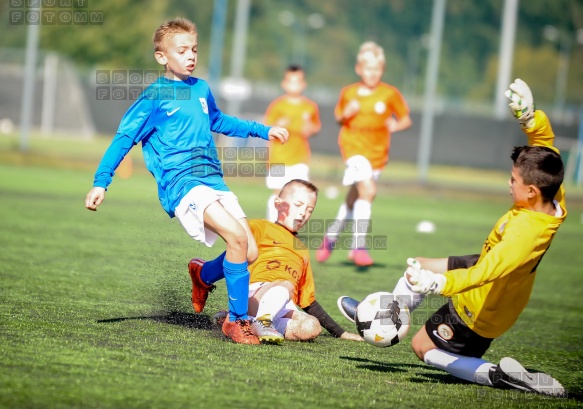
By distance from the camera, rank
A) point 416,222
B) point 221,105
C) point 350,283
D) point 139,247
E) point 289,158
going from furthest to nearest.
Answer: point 221,105 < point 416,222 < point 289,158 < point 139,247 < point 350,283

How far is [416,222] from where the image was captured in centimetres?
1560

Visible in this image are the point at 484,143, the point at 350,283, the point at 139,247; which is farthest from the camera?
the point at 484,143

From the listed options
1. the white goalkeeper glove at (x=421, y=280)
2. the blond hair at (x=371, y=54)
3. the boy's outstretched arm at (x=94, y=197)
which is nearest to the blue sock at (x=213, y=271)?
the boy's outstretched arm at (x=94, y=197)

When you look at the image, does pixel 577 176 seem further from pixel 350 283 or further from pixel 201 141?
pixel 201 141

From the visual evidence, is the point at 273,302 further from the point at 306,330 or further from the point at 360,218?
the point at 360,218

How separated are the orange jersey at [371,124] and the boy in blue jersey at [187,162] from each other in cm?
439

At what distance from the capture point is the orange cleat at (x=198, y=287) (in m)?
5.91

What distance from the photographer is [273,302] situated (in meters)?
5.62

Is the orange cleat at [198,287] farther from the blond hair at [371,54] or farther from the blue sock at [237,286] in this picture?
the blond hair at [371,54]

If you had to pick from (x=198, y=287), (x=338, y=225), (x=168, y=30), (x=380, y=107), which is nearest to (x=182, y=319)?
(x=198, y=287)

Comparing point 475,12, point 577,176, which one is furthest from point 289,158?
point 475,12

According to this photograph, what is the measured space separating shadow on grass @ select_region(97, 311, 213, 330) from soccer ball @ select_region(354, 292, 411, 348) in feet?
3.97

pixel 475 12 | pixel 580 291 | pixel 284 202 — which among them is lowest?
pixel 580 291

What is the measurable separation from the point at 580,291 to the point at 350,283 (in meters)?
2.72
